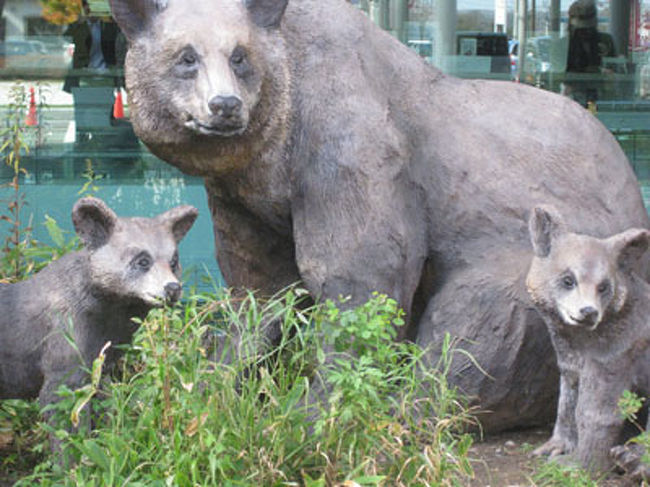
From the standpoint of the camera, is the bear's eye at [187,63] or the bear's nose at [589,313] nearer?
the bear's nose at [589,313]

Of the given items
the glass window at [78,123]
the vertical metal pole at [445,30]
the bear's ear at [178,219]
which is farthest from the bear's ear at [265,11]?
the vertical metal pole at [445,30]

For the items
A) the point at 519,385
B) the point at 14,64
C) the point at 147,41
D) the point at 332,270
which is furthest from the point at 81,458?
the point at 14,64

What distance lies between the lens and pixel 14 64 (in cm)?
911

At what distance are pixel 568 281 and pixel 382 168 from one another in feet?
3.24

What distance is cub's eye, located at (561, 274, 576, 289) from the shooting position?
476 cm

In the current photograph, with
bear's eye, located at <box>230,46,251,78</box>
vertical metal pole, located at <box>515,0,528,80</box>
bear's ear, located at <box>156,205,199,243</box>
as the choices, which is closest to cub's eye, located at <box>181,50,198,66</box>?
bear's eye, located at <box>230,46,251,78</box>

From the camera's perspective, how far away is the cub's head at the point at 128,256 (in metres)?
4.77

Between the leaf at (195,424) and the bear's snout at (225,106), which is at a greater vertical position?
the bear's snout at (225,106)

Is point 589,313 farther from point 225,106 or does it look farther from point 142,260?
point 142,260

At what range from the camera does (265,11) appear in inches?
199

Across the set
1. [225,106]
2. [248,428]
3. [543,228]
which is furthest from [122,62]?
[248,428]

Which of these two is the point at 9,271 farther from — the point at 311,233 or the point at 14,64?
the point at 14,64

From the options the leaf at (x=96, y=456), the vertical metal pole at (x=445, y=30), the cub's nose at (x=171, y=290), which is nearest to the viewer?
the leaf at (x=96, y=456)

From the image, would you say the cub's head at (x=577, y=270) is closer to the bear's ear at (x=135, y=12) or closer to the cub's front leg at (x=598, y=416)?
the cub's front leg at (x=598, y=416)
